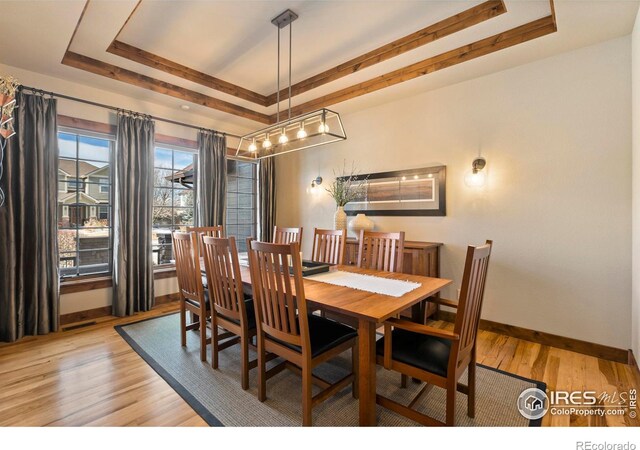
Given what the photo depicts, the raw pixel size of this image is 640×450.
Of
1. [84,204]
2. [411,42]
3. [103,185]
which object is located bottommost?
[84,204]

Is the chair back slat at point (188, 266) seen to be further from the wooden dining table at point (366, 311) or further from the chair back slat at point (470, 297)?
the chair back slat at point (470, 297)

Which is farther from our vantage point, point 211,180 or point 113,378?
point 211,180

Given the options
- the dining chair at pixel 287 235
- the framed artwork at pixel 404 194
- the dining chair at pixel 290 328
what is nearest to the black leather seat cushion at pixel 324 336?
the dining chair at pixel 290 328

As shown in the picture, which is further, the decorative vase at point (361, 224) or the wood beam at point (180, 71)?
the decorative vase at point (361, 224)

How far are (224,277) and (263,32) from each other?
Answer: 2.22 meters

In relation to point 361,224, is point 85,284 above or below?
below

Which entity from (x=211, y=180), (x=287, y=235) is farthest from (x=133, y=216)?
(x=287, y=235)

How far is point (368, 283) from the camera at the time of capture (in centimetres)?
223

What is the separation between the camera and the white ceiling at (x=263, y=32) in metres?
2.27

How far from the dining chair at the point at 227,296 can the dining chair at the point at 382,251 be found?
1165 mm

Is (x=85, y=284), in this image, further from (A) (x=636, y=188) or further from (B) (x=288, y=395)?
(A) (x=636, y=188)

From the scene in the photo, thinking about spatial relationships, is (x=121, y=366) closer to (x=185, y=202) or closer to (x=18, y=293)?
(x=18, y=293)

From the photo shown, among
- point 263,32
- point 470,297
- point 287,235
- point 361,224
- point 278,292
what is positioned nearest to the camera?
point 470,297

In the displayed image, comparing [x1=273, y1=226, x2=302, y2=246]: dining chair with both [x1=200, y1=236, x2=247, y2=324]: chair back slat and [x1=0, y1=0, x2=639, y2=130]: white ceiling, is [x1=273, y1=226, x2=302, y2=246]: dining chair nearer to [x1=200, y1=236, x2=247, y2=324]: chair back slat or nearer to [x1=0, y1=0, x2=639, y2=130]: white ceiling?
[x1=200, y1=236, x2=247, y2=324]: chair back slat
